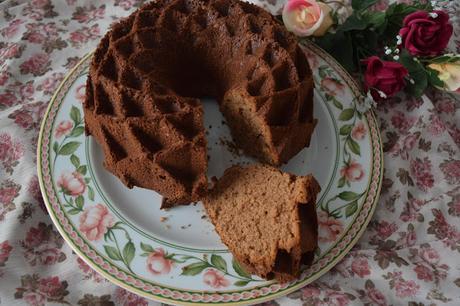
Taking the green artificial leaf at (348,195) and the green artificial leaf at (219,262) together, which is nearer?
the green artificial leaf at (219,262)

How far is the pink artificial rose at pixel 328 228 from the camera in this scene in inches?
95.7

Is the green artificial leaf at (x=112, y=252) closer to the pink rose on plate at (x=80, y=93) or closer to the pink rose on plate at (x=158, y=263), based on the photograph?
the pink rose on plate at (x=158, y=263)

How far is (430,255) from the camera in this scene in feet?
8.32

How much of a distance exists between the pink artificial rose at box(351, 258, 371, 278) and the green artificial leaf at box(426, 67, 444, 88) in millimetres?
1261

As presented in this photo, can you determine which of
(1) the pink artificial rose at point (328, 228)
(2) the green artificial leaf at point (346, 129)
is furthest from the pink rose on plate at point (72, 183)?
(2) the green artificial leaf at point (346, 129)

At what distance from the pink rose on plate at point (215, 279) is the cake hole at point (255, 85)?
36.0 inches

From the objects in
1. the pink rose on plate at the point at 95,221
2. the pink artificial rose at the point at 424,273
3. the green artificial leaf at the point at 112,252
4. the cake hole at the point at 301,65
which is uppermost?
the cake hole at the point at 301,65

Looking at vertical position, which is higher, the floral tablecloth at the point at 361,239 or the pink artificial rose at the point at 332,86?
the pink artificial rose at the point at 332,86

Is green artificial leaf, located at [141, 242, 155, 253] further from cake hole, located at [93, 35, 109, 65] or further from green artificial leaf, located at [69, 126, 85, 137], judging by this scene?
cake hole, located at [93, 35, 109, 65]

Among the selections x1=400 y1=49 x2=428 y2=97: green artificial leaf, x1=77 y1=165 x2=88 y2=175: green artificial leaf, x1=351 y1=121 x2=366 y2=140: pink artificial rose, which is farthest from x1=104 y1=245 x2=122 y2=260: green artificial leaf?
x1=400 y1=49 x2=428 y2=97: green artificial leaf

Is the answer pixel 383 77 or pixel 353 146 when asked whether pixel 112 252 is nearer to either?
pixel 353 146

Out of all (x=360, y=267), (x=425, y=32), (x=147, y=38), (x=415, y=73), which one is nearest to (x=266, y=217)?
(x=360, y=267)

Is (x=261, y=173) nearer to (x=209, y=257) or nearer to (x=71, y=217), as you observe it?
(x=209, y=257)

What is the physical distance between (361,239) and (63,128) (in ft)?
5.69
